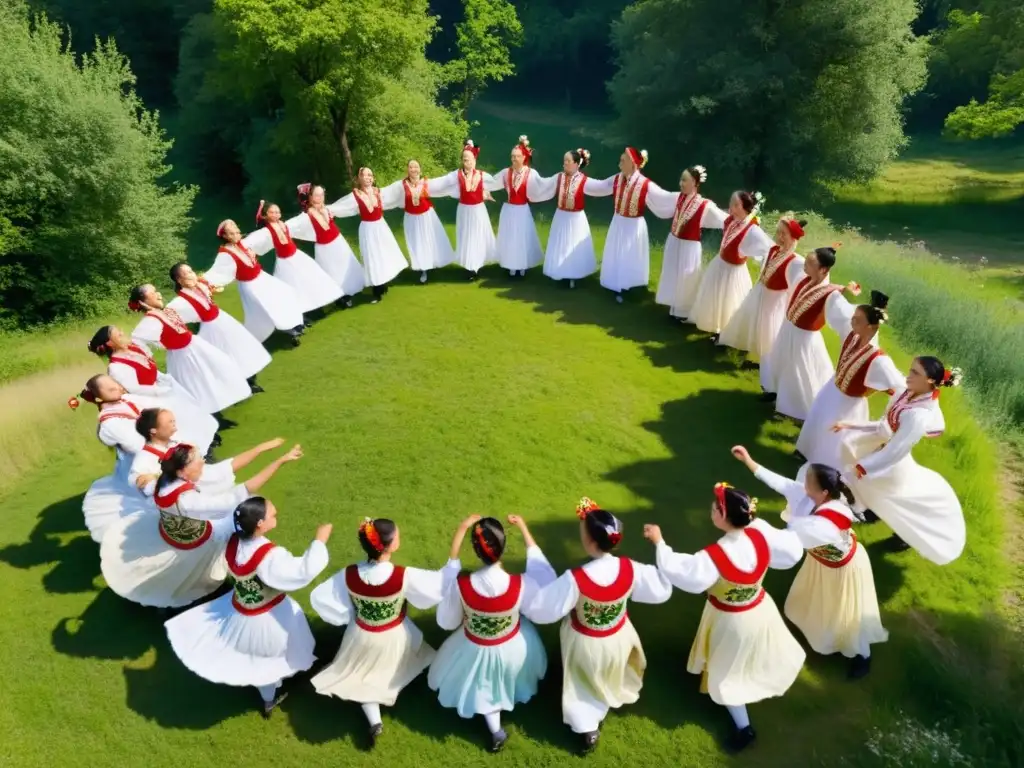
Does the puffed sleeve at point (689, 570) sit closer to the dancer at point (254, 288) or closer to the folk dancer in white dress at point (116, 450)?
the folk dancer in white dress at point (116, 450)

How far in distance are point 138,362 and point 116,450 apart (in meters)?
0.94

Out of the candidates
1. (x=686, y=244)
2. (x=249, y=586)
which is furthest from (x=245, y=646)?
(x=686, y=244)

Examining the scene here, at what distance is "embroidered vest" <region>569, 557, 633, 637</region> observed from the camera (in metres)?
4.63

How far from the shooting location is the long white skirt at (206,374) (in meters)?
7.77

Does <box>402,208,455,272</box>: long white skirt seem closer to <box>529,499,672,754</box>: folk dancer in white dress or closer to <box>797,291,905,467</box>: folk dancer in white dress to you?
<box>797,291,905,467</box>: folk dancer in white dress

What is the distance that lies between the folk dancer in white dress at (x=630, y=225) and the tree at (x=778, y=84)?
12500 millimetres

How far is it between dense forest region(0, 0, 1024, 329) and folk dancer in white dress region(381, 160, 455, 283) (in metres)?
7.47

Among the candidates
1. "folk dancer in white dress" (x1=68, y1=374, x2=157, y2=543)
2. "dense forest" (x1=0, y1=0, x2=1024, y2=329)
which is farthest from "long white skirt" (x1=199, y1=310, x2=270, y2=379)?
"dense forest" (x1=0, y1=0, x2=1024, y2=329)

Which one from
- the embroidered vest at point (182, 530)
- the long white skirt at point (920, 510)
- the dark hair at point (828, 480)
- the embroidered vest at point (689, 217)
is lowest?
the embroidered vest at point (182, 530)

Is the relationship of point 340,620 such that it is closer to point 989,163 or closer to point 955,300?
point 955,300

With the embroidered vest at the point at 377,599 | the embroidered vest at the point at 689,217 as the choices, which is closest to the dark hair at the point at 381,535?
the embroidered vest at the point at 377,599

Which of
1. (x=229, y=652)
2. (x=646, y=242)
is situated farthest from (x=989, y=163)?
(x=229, y=652)

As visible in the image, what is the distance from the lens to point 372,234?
10.8m

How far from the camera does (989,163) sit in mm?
28688
